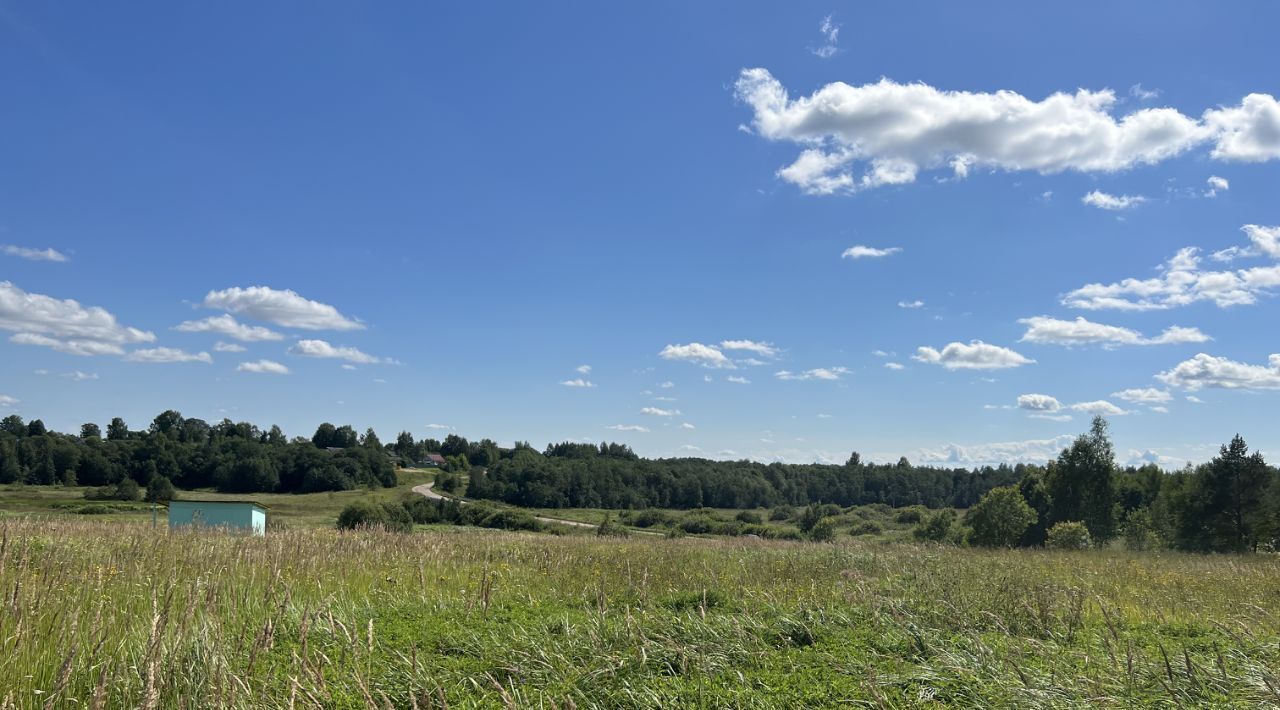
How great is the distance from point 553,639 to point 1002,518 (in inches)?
1635

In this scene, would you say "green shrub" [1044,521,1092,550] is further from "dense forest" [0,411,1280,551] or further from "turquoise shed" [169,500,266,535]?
"turquoise shed" [169,500,266,535]

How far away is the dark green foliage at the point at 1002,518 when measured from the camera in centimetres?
4131

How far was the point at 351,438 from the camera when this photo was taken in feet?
487

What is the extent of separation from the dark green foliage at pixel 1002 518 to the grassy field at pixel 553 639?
3210 centimetres

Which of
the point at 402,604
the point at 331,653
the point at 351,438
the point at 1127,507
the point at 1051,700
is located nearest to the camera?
the point at 1051,700

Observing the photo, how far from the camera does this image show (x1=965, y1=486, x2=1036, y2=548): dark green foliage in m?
41.3

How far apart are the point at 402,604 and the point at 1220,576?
53.0ft

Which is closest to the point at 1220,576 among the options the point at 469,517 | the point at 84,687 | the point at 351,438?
the point at 84,687

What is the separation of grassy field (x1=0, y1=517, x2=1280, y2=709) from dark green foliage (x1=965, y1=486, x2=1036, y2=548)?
1264 inches

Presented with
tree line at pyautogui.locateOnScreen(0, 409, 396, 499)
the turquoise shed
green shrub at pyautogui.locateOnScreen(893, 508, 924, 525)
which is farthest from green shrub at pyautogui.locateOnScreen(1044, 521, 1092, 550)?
tree line at pyautogui.locateOnScreen(0, 409, 396, 499)

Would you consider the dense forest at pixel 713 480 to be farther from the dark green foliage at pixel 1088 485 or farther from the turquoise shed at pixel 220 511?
the turquoise shed at pixel 220 511

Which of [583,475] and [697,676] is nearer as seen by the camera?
[697,676]

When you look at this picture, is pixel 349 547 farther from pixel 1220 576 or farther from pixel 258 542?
pixel 1220 576

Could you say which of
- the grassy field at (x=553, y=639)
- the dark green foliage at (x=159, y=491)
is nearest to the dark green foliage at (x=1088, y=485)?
the grassy field at (x=553, y=639)
